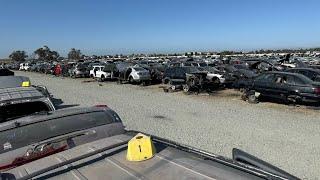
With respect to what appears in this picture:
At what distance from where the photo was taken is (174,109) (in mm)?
15781

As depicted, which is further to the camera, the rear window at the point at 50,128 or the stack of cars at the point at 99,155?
the rear window at the point at 50,128

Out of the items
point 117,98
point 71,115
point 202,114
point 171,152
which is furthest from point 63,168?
point 117,98

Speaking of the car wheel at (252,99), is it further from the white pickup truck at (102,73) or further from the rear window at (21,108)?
the white pickup truck at (102,73)

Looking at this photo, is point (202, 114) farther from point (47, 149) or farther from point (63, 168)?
point (63, 168)

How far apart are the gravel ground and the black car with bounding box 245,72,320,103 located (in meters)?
0.57

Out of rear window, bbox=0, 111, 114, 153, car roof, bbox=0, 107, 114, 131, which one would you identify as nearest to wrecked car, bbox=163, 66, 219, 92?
car roof, bbox=0, 107, 114, 131

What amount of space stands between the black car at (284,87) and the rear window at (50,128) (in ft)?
42.7


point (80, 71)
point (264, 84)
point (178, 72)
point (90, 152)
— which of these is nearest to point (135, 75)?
point (178, 72)

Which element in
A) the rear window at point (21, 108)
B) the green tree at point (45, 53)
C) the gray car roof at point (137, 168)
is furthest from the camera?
the green tree at point (45, 53)

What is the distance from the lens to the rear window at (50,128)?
394 cm

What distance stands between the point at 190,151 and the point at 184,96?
697 inches

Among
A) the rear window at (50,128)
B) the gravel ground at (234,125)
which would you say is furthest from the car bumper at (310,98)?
the rear window at (50,128)

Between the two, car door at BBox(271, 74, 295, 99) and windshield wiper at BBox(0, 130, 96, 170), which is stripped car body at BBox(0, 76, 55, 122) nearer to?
windshield wiper at BBox(0, 130, 96, 170)

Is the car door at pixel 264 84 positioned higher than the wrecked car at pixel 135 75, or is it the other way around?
the car door at pixel 264 84
